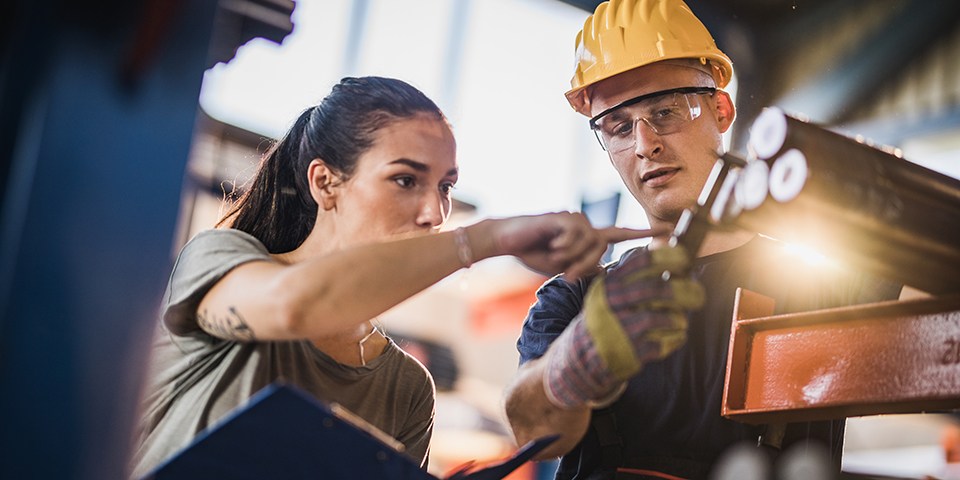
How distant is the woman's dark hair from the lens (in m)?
1.68

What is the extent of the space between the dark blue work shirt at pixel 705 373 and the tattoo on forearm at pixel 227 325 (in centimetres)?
78

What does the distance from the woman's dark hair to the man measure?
0.54m

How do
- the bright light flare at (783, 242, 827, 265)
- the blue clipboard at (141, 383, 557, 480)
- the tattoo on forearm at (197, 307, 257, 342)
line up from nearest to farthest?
1. the blue clipboard at (141, 383, 557, 480)
2. the tattoo on forearm at (197, 307, 257, 342)
3. the bright light flare at (783, 242, 827, 265)

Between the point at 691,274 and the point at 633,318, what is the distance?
0.86 metres

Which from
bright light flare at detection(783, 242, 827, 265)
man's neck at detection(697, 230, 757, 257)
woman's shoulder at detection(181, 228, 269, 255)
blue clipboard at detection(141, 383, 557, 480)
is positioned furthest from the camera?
man's neck at detection(697, 230, 757, 257)

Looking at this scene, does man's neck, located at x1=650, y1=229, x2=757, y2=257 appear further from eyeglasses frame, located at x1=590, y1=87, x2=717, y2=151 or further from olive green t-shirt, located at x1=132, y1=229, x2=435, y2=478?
olive green t-shirt, located at x1=132, y1=229, x2=435, y2=478

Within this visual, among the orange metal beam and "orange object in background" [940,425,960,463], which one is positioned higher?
the orange metal beam

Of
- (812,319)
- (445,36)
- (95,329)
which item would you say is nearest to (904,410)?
(812,319)

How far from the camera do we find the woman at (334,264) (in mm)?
1159

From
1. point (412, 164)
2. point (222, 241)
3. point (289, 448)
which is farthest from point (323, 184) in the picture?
point (289, 448)

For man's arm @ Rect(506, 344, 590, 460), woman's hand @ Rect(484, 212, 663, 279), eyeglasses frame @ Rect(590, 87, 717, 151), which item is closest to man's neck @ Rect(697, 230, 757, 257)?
eyeglasses frame @ Rect(590, 87, 717, 151)

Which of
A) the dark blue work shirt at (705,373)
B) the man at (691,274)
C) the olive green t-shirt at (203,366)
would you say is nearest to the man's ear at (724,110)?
A: the man at (691,274)

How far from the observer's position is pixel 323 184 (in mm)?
1678

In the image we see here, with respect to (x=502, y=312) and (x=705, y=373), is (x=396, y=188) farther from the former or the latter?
(x=502, y=312)
